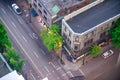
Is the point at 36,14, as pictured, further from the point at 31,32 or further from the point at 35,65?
the point at 35,65

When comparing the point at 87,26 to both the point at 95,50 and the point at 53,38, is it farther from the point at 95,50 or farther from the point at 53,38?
the point at 53,38

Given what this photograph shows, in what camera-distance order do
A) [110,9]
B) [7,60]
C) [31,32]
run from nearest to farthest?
[7,60], [110,9], [31,32]

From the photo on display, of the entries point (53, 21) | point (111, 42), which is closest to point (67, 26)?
point (53, 21)

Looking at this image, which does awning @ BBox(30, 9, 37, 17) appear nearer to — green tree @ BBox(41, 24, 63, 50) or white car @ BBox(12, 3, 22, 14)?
white car @ BBox(12, 3, 22, 14)

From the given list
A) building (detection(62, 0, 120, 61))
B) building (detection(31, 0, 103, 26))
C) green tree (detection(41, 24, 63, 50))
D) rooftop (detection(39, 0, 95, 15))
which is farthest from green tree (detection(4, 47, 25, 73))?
Answer: rooftop (detection(39, 0, 95, 15))

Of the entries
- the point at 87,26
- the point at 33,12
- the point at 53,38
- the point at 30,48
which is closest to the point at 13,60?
the point at 53,38

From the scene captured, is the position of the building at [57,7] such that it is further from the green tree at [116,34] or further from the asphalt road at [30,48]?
the green tree at [116,34]

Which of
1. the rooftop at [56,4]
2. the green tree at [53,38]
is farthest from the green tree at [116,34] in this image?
the green tree at [53,38]
